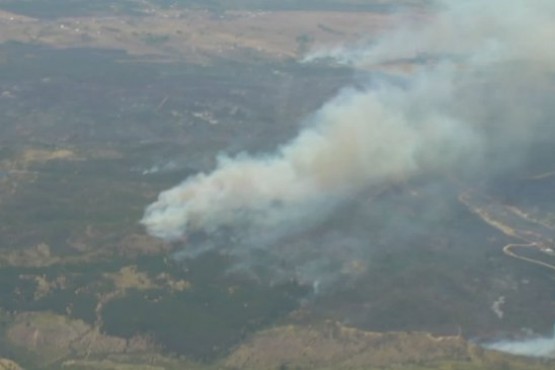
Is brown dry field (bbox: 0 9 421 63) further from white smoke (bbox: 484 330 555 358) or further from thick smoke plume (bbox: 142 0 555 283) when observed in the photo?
white smoke (bbox: 484 330 555 358)

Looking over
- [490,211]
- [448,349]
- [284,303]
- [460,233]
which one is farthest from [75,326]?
[490,211]

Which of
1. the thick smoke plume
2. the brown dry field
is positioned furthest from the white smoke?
the brown dry field

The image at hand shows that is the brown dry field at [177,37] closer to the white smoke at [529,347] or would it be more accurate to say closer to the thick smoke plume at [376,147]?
the thick smoke plume at [376,147]

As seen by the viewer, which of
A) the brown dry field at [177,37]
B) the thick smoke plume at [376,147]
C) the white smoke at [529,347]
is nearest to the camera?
the white smoke at [529,347]

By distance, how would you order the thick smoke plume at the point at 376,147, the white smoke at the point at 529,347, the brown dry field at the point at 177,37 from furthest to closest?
the brown dry field at the point at 177,37 → the thick smoke plume at the point at 376,147 → the white smoke at the point at 529,347

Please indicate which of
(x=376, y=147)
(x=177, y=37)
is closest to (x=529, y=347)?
(x=376, y=147)

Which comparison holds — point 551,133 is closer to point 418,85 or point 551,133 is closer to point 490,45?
point 418,85

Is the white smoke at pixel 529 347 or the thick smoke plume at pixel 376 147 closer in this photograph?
the white smoke at pixel 529 347

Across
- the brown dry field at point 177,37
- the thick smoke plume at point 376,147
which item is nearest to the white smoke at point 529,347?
the thick smoke plume at point 376,147

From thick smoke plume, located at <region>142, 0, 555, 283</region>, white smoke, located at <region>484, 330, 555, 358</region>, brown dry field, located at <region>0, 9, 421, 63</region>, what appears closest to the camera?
white smoke, located at <region>484, 330, 555, 358</region>
